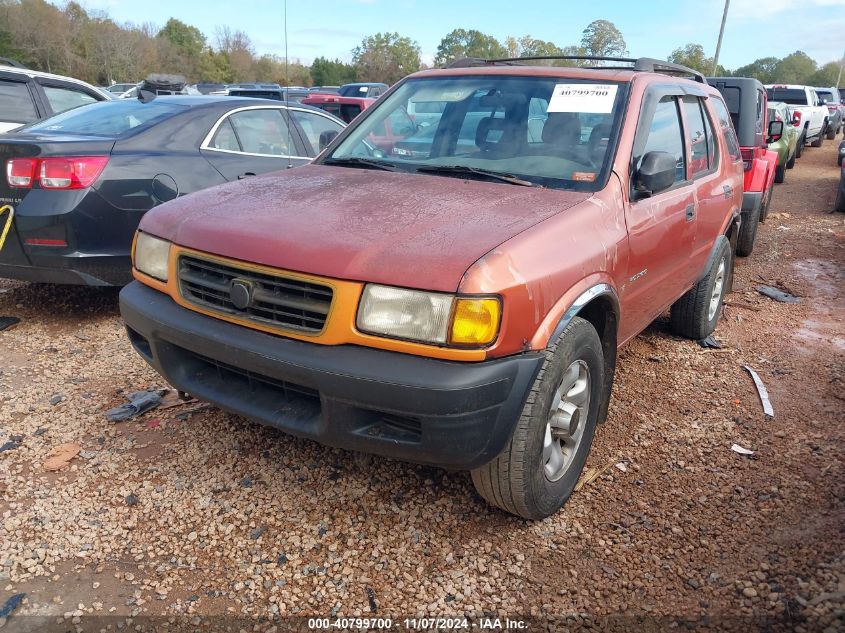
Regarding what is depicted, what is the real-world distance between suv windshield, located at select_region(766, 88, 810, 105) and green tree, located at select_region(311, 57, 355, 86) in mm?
54661

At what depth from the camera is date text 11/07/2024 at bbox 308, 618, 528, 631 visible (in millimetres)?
2213

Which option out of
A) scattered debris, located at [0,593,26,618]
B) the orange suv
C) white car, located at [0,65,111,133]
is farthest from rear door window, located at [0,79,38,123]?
scattered debris, located at [0,593,26,618]

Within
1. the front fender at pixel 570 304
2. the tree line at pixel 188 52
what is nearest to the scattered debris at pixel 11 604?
the front fender at pixel 570 304

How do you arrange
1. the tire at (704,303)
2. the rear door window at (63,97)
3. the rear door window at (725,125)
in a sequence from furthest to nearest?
the rear door window at (63,97) → the rear door window at (725,125) → the tire at (704,303)

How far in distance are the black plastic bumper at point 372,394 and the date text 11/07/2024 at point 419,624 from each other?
53 centimetres

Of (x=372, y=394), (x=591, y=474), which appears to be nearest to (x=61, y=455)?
(x=372, y=394)

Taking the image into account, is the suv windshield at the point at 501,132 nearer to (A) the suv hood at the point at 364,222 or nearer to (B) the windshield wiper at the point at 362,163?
(B) the windshield wiper at the point at 362,163

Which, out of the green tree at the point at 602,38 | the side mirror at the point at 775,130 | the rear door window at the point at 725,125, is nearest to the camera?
the rear door window at the point at 725,125

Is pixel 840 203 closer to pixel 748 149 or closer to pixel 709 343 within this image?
pixel 748 149

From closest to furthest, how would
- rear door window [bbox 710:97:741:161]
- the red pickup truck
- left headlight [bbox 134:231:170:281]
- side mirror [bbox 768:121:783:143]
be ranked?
left headlight [bbox 134:231:170:281] → rear door window [bbox 710:97:741:161] → the red pickup truck → side mirror [bbox 768:121:783:143]

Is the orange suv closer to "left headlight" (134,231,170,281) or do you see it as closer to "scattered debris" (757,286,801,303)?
"left headlight" (134,231,170,281)

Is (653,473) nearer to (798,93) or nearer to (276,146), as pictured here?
(276,146)

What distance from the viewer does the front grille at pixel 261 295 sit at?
7.51 feet

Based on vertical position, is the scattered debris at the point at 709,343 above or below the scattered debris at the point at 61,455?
above
